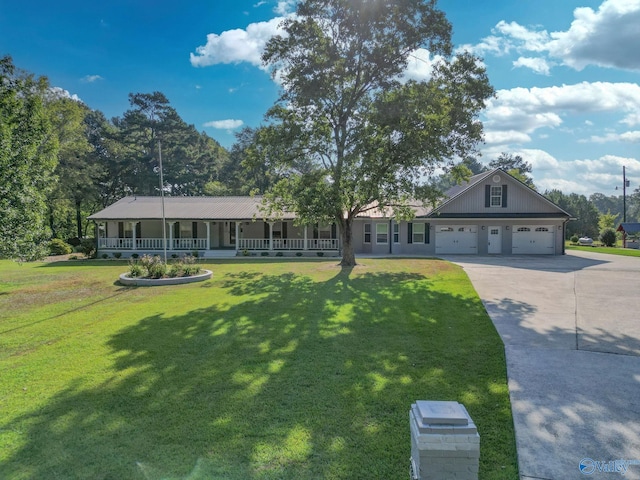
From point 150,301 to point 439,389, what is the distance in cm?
848

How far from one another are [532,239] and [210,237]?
22.0 metres

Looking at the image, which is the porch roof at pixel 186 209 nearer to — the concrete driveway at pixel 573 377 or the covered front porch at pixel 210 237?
the covered front porch at pixel 210 237

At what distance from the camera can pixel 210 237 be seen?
83.0 feet

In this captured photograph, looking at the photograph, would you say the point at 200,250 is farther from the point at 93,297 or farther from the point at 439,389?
the point at 439,389

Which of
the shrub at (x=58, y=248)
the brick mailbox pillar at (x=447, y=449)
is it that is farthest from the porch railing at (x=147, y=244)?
the brick mailbox pillar at (x=447, y=449)

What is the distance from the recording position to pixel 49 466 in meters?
3.17

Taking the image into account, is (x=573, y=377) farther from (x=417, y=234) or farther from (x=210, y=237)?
(x=210, y=237)

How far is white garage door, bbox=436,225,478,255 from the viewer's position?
2386 centimetres

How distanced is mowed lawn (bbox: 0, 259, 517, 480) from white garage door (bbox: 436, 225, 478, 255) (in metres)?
14.7

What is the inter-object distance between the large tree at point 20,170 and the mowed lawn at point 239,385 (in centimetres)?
220

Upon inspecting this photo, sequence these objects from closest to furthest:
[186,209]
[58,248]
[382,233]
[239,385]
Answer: [239,385] < [382,233] < [186,209] < [58,248]

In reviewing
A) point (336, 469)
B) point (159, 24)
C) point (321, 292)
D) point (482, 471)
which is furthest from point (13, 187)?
point (482, 471)

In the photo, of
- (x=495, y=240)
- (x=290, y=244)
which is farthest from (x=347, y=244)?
(x=495, y=240)

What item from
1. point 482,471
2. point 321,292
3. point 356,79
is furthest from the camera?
point 356,79
